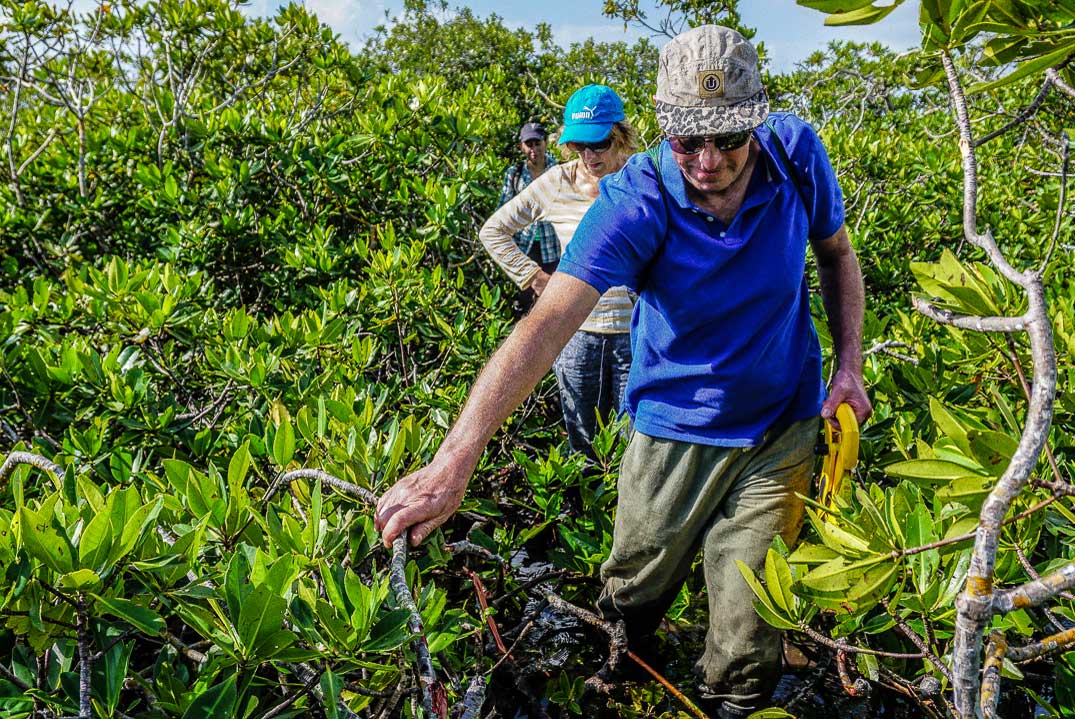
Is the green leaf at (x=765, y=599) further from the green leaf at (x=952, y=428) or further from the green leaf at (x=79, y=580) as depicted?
the green leaf at (x=79, y=580)

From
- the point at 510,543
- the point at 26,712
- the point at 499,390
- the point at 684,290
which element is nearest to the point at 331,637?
the point at 26,712

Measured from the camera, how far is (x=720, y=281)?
2.31m

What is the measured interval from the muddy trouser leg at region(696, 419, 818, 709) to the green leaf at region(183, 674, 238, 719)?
157 centimetres

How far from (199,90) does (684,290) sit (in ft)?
17.8

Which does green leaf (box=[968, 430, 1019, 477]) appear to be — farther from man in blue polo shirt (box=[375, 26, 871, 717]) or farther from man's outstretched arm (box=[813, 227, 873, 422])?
man's outstretched arm (box=[813, 227, 873, 422])

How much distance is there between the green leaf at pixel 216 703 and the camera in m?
1.29

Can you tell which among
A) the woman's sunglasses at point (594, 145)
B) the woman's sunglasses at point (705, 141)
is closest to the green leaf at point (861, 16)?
the woman's sunglasses at point (705, 141)

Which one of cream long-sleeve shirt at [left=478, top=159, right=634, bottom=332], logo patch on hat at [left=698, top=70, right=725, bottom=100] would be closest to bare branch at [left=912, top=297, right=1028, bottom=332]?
logo patch on hat at [left=698, top=70, right=725, bottom=100]

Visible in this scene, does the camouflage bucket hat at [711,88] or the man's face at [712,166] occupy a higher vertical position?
the camouflage bucket hat at [711,88]

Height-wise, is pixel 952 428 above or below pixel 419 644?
above

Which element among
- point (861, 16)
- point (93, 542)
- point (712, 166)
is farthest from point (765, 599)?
point (93, 542)

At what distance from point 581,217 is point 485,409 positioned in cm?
212

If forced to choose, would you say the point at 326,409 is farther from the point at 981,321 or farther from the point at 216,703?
the point at 981,321

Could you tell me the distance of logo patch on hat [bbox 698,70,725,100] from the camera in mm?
2092
